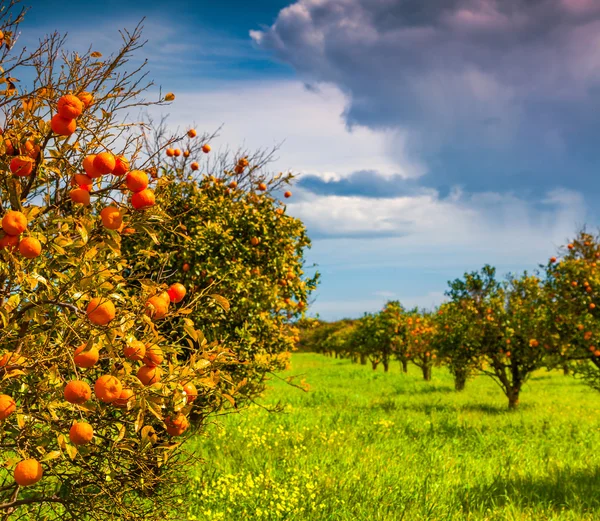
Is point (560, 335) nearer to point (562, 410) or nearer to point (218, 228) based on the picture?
point (562, 410)

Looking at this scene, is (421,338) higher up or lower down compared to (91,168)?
lower down

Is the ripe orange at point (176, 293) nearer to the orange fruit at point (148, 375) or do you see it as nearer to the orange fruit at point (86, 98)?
the orange fruit at point (148, 375)

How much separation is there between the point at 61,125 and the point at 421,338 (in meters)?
26.1

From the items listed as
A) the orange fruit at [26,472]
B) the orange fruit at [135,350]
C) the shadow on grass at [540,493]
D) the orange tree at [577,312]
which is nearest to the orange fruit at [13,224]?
the orange fruit at [135,350]

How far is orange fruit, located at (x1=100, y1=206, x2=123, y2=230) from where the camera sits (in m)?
2.65

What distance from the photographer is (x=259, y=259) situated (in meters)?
7.57

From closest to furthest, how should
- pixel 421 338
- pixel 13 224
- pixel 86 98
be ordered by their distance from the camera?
pixel 13 224
pixel 86 98
pixel 421 338

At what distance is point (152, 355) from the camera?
9.20ft

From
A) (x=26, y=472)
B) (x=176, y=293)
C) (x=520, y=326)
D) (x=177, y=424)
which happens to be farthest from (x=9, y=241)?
(x=520, y=326)

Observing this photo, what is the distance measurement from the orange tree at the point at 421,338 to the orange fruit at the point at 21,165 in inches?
950

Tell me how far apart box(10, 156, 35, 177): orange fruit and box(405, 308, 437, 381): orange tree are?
79.2 feet

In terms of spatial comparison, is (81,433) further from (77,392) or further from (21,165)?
(21,165)

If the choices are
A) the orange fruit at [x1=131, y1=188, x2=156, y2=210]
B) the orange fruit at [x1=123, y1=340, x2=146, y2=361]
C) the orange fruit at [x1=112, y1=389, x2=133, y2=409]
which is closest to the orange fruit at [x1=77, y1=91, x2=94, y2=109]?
the orange fruit at [x1=131, y1=188, x2=156, y2=210]

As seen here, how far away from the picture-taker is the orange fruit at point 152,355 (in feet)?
9.16
